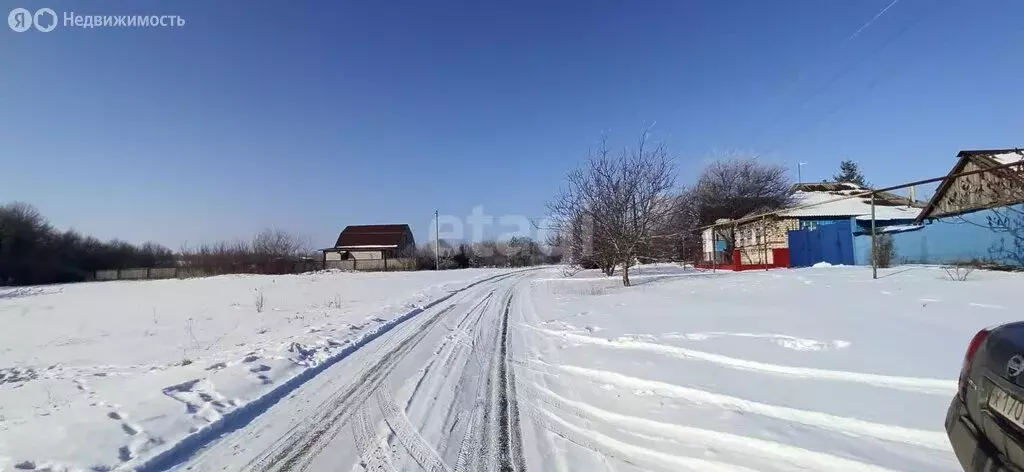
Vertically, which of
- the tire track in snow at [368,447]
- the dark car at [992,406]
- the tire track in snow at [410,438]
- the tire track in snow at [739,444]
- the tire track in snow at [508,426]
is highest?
the dark car at [992,406]

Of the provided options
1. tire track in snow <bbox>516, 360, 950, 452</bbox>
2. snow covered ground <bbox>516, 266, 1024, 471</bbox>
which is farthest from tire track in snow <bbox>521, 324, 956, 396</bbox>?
tire track in snow <bbox>516, 360, 950, 452</bbox>

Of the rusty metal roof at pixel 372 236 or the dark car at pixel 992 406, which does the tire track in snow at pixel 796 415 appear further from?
the rusty metal roof at pixel 372 236

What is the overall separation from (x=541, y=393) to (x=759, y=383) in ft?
7.64

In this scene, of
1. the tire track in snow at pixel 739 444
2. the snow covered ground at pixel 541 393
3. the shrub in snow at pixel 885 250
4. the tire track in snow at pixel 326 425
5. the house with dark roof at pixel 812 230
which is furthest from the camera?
the house with dark roof at pixel 812 230

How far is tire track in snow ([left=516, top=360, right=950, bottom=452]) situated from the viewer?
11.8 feet

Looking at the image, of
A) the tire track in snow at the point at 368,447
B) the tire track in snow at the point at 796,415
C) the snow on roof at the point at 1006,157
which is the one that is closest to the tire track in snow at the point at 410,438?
the tire track in snow at the point at 368,447

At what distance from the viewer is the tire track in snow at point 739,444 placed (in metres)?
3.33

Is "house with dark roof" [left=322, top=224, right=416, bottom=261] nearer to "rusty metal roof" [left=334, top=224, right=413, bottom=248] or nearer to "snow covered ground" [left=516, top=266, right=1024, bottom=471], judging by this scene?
"rusty metal roof" [left=334, top=224, right=413, bottom=248]

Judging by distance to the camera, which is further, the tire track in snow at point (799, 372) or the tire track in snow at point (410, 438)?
the tire track in snow at point (799, 372)

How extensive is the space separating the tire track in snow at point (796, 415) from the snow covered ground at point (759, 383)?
1 centimetres

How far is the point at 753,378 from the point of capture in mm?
5512

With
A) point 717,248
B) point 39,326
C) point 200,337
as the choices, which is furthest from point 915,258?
point 39,326

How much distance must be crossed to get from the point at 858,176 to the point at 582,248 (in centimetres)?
5536

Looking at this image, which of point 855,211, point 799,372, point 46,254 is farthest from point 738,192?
point 46,254
